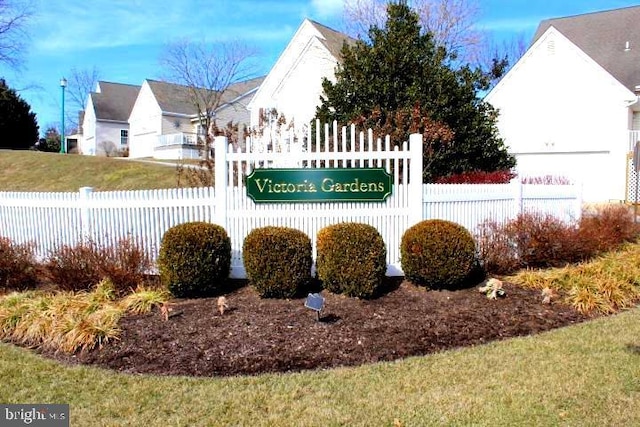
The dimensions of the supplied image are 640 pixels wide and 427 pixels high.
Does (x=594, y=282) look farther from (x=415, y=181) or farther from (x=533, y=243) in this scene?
(x=415, y=181)

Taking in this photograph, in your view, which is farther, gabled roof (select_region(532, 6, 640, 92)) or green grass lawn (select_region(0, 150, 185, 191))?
gabled roof (select_region(532, 6, 640, 92))

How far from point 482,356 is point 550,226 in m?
4.29

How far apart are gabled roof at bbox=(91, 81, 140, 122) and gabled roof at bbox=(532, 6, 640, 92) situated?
122ft

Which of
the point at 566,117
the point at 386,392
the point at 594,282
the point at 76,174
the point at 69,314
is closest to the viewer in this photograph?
the point at 386,392

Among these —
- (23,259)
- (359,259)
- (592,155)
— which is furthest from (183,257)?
(592,155)

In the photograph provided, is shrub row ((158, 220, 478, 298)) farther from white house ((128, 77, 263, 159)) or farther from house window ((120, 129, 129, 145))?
house window ((120, 129, 129, 145))

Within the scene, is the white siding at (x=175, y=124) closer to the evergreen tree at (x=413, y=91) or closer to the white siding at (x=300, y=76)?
the white siding at (x=300, y=76)

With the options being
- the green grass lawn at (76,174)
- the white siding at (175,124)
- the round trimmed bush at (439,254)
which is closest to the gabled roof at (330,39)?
the green grass lawn at (76,174)

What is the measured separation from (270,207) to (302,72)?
16.5 metres

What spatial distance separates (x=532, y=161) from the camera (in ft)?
70.2

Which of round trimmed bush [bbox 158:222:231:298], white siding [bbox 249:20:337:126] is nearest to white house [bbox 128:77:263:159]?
white siding [bbox 249:20:337:126]

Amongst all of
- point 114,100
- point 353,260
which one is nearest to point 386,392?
point 353,260

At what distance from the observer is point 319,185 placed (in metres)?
7.65

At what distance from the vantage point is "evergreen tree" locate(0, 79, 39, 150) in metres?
41.6
